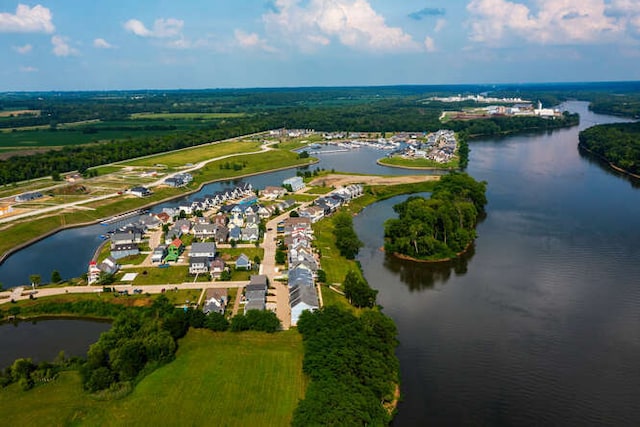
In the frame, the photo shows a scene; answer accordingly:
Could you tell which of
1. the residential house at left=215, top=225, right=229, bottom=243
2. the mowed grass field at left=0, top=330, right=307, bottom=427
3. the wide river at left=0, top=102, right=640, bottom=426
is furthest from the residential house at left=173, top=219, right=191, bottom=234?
the mowed grass field at left=0, top=330, right=307, bottom=427

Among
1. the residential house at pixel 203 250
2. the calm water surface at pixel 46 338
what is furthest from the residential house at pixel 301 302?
the calm water surface at pixel 46 338

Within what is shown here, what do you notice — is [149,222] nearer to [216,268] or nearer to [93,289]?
[93,289]

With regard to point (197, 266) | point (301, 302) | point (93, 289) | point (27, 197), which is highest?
point (27, 197)

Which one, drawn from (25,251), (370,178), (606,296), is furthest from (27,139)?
(606,296)

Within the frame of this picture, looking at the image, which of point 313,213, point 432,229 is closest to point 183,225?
point 313,213

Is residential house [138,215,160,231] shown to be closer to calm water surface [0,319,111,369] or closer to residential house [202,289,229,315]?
calm water surface [0,319,111,369]

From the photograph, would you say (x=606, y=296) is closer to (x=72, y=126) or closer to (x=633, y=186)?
(x=633, y=186)
